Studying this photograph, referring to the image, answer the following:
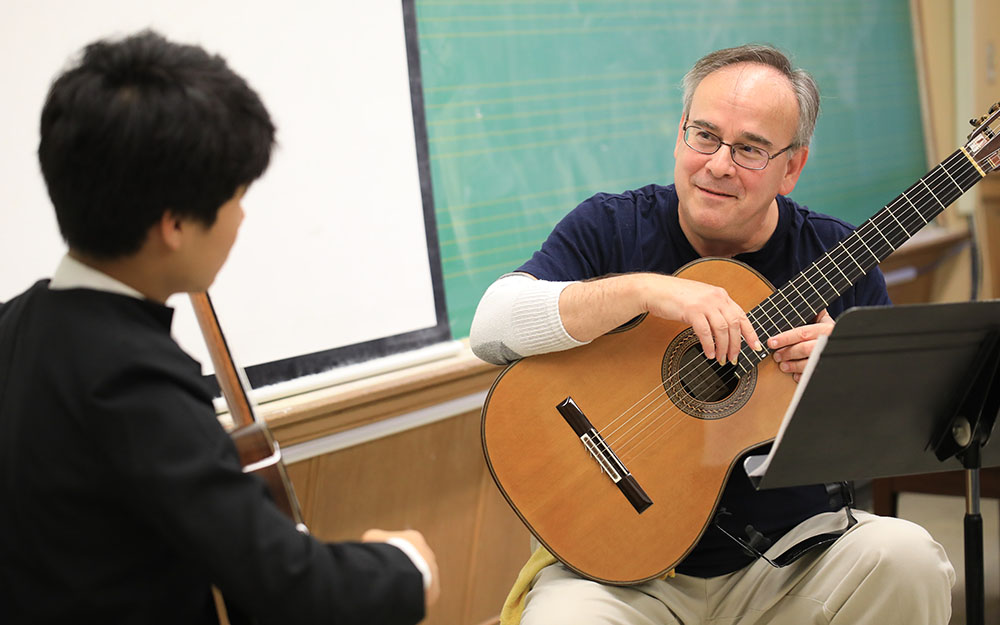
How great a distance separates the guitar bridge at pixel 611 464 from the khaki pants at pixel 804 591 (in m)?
0.15

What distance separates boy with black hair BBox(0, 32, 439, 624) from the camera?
0.85 metres

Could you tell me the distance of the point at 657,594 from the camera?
1527mm

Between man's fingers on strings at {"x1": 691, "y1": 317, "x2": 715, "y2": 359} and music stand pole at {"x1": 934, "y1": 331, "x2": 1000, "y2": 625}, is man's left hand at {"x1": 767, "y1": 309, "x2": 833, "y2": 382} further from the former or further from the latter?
music stand pole at {"x1": 934, "y1": 331, "x2": 1000, "y2": 625}

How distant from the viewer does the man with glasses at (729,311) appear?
4.80 ft

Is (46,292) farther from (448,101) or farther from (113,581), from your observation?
(448,101)

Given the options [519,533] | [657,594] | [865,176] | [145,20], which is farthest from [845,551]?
[865,176]

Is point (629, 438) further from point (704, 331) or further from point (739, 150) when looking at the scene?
point (739, 150)

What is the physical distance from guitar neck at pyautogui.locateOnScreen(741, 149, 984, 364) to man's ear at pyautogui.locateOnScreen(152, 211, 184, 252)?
1.03 metres

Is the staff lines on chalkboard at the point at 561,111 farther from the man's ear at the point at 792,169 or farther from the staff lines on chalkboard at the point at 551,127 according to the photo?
the man's ear at the point at 792,169

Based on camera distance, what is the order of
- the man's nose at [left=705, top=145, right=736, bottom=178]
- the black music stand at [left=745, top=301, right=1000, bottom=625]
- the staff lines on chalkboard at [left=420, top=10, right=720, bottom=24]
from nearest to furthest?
the black music stand at [left=745, top=301, right=1000, bottom=625] < the man's nose at [left=705, top=145, right=736, bottom=178] < the staff lines on chalkboard at [left=420, top=10, right=720, bottom=24]

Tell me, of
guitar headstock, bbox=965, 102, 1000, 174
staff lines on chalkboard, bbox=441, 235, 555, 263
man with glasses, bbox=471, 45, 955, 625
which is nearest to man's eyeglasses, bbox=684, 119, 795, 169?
man with glasses, bbox=471, 45, 955, 625

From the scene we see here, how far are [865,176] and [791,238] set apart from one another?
183 centimetres

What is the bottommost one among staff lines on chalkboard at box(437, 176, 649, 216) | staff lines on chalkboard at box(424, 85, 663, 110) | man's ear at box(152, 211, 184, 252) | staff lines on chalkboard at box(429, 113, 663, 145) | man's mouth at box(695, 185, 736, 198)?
staff lines on chalkboard at box(437, 176, 649, 216)

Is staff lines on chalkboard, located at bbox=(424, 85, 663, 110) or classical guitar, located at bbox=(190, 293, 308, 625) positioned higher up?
staff lines on chalkboard, located at bbox=(424, 85, 663, 110)
